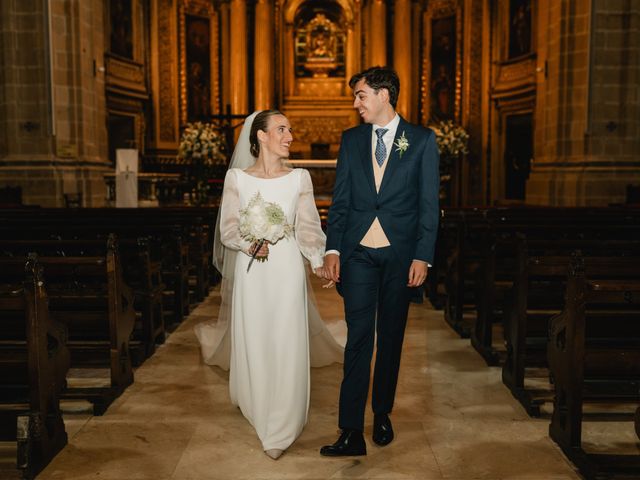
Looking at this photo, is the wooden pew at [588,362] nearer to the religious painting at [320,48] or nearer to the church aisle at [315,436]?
the church aisle at [315,436]

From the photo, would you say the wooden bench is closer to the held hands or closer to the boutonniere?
the held hands

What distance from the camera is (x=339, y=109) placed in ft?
65.4

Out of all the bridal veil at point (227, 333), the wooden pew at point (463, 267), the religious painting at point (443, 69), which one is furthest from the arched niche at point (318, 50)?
the bridal veil at point (227, 333)

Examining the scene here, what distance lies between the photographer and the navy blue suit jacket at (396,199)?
137 inches

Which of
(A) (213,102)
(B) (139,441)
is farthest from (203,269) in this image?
(A) (213,102)

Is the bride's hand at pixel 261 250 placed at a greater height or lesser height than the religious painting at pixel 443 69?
lesser

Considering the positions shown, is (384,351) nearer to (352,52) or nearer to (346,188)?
(346,188)

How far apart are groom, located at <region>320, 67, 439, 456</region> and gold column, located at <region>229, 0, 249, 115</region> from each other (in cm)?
1628

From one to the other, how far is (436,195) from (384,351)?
0.88m

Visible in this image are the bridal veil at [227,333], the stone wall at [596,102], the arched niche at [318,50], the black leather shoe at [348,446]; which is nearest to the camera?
the black leather shoe at [348,446]

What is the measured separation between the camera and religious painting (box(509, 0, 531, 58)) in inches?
656

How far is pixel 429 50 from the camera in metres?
19.7

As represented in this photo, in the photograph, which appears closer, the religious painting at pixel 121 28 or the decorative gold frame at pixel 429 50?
the religious painting at pixel 121 28

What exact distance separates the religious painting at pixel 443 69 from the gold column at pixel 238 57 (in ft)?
17.4
